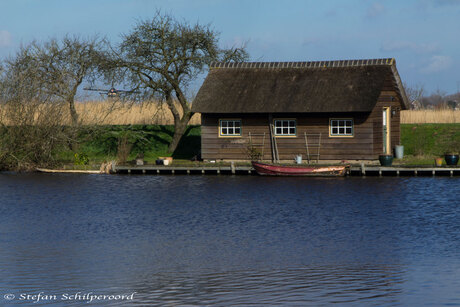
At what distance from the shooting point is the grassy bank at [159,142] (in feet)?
147

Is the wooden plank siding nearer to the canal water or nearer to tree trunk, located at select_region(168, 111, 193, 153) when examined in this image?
the canal water

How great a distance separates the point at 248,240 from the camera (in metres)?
18.5

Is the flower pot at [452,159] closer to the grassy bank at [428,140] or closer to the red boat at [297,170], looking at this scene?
the grassy bank at [428,140]

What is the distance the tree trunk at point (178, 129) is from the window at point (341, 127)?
39.2 feet

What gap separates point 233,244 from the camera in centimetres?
1780

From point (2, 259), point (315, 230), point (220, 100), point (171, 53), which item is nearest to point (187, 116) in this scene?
point (171, 53)

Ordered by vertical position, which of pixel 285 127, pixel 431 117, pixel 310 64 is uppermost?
pixel 310 64

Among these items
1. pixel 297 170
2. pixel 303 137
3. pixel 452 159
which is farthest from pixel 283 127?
pixel 452 159

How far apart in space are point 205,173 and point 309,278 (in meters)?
26.1

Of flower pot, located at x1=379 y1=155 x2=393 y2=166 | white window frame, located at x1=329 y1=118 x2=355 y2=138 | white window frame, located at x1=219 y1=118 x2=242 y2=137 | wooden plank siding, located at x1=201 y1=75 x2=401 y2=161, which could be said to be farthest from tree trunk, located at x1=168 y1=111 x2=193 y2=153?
flower pot, located at x1=379 y1=155 x2=393 y2=166

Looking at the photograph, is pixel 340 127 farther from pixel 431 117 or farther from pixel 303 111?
pixel 431 117

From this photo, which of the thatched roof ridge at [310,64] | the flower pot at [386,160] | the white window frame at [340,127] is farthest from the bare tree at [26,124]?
the flower pot at [386,160]

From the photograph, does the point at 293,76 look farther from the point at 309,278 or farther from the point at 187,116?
the point at 309,278

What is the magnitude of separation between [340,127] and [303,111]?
93.7 inches
